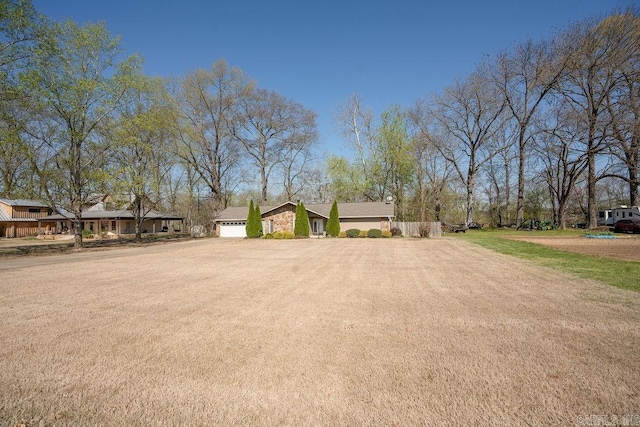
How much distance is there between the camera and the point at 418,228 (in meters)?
29.5

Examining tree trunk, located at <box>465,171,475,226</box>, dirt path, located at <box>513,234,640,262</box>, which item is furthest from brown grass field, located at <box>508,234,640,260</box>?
tree trunk, located at <box>465,171,475,226</box>

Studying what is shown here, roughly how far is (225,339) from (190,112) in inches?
1451

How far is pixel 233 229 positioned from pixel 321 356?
33.5 m

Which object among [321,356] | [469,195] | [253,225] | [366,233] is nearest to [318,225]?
[366,233]

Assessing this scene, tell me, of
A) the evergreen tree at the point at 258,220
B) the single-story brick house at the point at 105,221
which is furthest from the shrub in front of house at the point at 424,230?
the single-story brick house at the point at 105,221

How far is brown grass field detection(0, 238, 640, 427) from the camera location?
9.15ft

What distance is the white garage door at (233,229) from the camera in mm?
35434

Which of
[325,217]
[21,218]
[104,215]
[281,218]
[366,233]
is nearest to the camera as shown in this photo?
[366,233]

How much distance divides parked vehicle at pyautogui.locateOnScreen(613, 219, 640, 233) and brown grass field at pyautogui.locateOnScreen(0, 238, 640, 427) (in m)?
26.1

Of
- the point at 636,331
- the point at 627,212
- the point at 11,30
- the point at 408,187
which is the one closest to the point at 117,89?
the point at 11,30

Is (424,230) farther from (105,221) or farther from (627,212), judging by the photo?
(105,221)

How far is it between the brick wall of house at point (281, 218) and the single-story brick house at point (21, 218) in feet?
82.5

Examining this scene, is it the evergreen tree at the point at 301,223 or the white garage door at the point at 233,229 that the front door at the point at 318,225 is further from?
the white garage door at the point at 233,229

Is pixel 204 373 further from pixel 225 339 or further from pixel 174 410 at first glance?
pixel 225 339
